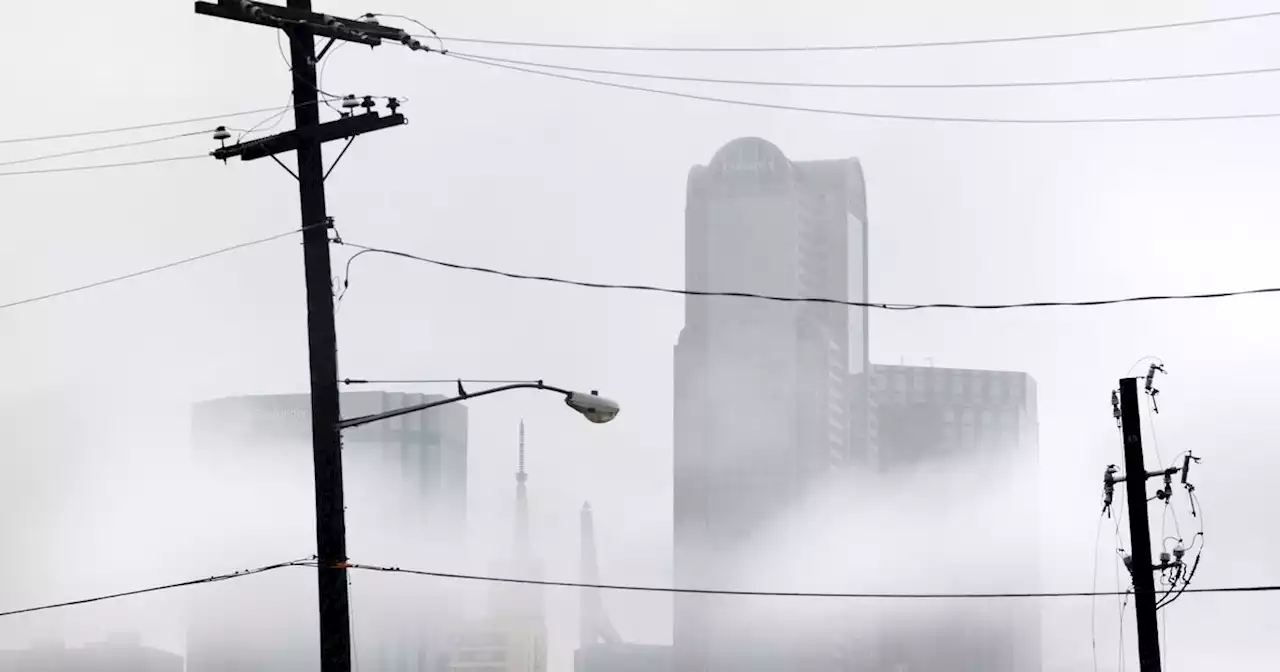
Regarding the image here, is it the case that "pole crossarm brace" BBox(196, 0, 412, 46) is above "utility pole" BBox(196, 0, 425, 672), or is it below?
above

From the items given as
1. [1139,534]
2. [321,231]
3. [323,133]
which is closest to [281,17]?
[323,133]

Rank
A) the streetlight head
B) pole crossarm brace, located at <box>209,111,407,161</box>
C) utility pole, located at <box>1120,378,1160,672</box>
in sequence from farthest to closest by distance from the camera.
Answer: utility pole, located at <box>1120,378,1160,672</box> < pole crossarm brace, located at <box>209,111,407,161</box> < the streetlight head

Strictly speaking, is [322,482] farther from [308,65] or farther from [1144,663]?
[1144,663]

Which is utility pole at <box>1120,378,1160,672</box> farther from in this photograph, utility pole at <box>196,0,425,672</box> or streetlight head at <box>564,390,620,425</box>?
utility pole at <box>196,0,425,672</box>

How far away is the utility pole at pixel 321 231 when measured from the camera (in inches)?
979

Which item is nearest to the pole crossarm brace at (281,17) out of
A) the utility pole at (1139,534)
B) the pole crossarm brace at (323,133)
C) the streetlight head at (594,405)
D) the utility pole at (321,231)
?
the utility pole at (321,231)

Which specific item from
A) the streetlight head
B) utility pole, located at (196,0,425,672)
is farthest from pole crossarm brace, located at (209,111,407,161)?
the streetlight head

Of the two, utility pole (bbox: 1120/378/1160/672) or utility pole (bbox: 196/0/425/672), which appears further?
utility pole (bbox: 1120/378/1160/672)

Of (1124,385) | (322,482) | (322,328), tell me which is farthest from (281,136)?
(1124,385)

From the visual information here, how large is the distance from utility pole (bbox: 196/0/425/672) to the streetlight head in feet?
10.5

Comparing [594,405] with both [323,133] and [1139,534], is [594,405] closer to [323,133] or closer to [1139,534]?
[323,133]

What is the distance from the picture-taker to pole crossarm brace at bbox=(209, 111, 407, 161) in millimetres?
25656

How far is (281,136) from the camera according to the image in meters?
26.1

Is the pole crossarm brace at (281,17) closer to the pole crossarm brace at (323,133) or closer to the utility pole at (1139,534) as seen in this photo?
the pole crossarm brace at (323,133)
